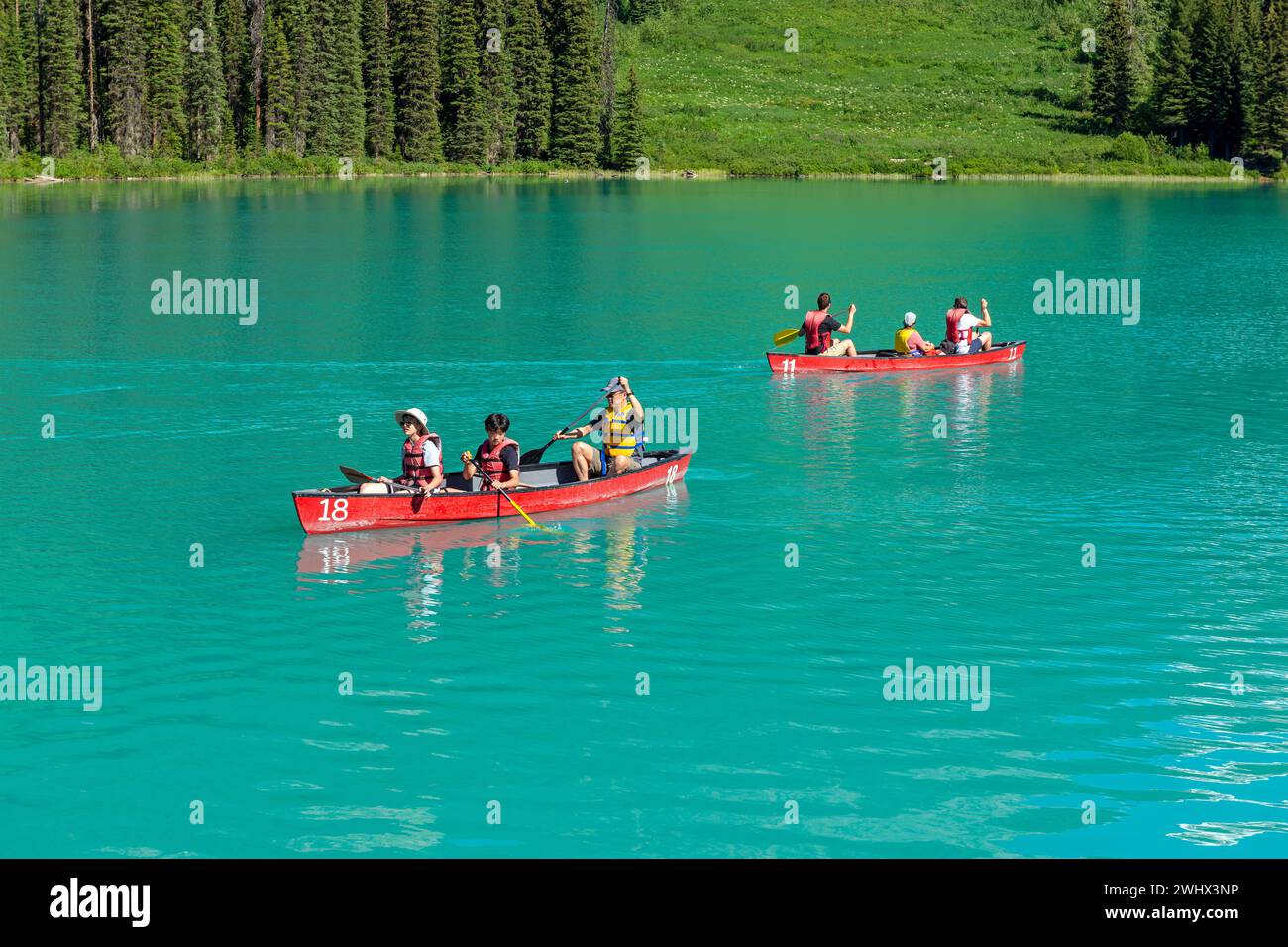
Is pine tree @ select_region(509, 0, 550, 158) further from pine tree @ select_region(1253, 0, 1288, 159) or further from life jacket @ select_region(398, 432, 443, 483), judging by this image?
life jacket @ select_region(398, 432, 443, 483)

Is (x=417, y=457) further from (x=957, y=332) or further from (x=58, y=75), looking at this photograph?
(x=58, y=75)

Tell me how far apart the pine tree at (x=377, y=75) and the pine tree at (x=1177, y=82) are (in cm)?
9163

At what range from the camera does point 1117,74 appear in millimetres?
182625

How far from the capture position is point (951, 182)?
522ft

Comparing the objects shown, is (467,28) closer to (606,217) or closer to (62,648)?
(606,217)

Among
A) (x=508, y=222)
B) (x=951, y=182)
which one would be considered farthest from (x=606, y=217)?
(x=951, y=182)

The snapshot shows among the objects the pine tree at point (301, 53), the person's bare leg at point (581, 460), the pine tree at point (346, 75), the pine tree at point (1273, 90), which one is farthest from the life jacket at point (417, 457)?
the pine tree at point (1273, 90)

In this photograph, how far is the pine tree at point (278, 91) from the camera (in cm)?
15738

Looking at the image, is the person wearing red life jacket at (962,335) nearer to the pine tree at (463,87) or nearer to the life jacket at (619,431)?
the life jacket at (619,431)

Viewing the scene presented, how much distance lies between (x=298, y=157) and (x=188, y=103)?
46.0 feet

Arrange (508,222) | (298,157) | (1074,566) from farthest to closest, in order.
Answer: (298,157) < (508,222) < (1074,566)

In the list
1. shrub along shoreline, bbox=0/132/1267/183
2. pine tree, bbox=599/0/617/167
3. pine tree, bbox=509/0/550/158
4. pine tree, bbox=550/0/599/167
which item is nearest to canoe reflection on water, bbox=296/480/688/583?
shrub along shoreline, bbox=0/132/1267/183
